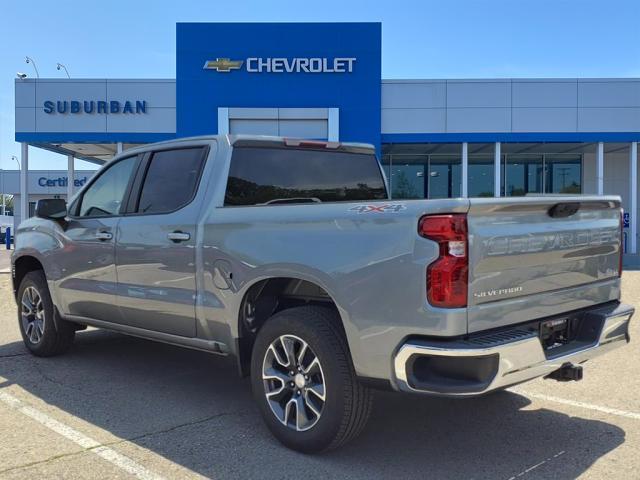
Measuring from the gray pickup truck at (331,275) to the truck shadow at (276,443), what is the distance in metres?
0.30

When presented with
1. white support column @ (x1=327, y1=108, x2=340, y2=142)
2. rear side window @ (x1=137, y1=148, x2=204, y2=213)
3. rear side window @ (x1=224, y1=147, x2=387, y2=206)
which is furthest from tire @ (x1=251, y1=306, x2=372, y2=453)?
white support column @ (x1=327, y1=108, x2=340, y2=142)

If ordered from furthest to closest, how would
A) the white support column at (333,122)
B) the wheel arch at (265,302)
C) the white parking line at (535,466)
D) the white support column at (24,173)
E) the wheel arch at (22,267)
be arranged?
the white support column at (24,173)
the white support column at (333,122)
the wheel arch at (22,267)
the wheel arch at (265,302)
the white parking line at (535,466)

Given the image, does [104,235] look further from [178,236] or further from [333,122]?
[333,122]

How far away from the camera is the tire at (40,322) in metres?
5.98

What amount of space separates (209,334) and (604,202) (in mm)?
2862

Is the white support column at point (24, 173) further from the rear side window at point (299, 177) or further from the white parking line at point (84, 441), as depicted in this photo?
the rear side window at point (299, 177)

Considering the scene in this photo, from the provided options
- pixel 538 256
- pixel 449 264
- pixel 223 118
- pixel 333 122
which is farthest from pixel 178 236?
pixel 223 118

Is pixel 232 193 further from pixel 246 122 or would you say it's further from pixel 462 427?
pixel 246 122

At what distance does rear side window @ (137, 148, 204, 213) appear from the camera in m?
4.55

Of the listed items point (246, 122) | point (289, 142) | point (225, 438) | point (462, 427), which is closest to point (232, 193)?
point (289, 142)

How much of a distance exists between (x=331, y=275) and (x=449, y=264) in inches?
28.4

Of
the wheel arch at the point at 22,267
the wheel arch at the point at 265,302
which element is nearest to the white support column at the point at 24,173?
the wheel arch at the point at 22,267

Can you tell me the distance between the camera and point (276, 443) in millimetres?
3881

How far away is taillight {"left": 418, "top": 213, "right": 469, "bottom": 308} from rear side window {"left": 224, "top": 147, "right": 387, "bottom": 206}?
6.01 ft
